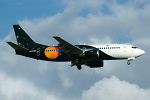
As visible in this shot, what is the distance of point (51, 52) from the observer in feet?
268

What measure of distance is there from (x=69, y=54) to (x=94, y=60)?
648cm

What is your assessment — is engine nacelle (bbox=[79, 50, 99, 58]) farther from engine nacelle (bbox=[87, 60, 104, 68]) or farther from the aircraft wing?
engine nacelle (bbox=[87, 60, 104, 68])

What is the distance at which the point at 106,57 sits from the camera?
260ft

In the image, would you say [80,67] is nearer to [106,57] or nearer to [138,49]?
[106,57]

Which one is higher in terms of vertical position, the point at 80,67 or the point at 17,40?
the point at 17,40

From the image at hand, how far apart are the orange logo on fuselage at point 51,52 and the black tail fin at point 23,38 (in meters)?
4.92

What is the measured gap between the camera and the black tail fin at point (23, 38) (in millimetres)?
85625

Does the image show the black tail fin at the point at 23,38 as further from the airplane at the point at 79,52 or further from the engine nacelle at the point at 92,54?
the engine nacelle at the point at 92,54

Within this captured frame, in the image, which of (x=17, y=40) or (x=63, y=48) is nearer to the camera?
(x=63, y=48)

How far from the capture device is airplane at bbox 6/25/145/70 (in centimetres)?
7806

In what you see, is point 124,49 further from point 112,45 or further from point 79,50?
point 79,50

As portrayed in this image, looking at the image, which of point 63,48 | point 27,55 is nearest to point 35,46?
point 27,55

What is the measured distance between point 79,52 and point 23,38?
53.1 feet

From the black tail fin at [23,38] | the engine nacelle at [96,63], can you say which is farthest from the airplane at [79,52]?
the black tail fin at [23,38]
